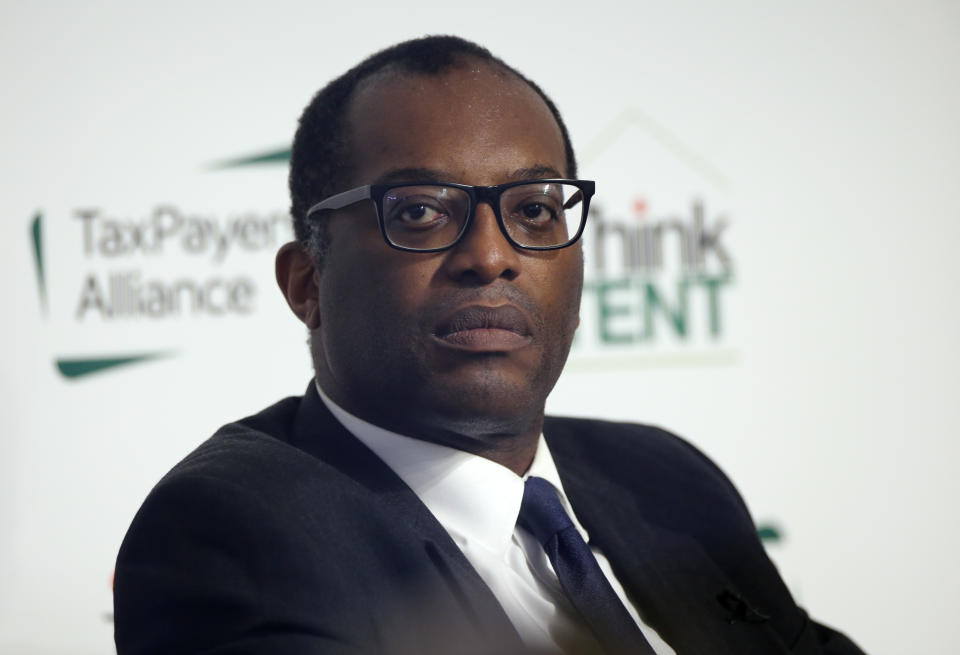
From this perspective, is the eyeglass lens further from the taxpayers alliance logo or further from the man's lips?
the taxpayers alliance logo

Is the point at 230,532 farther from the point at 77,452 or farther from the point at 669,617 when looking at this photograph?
the point at 77,452

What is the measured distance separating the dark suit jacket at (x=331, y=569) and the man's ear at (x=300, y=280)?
111 millimetres

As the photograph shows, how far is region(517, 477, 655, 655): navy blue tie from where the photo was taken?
978 mm

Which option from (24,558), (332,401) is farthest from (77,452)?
(332,401)

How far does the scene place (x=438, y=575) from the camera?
948mm

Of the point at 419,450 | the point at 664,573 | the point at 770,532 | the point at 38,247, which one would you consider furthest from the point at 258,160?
the point at 770,532

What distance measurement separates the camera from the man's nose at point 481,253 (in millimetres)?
979

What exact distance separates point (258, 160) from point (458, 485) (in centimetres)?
157

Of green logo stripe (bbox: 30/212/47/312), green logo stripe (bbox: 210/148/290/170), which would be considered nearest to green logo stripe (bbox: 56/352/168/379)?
green logo stripe (bbox: 30/212/47/312)

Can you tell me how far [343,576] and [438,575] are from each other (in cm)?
→ 11

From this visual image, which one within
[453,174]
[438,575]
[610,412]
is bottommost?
[610,412]

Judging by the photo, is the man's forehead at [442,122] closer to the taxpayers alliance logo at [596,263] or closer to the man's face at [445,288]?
the man's face at [445,288]

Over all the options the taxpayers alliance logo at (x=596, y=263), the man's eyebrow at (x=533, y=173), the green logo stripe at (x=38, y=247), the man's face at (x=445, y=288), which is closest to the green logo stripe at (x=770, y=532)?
the taxpayers alliance logo at (x=596, y=263)

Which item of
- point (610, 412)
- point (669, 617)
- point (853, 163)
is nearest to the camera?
point (669, 617)
